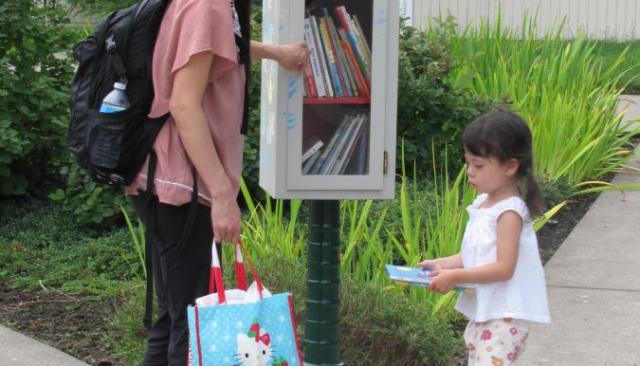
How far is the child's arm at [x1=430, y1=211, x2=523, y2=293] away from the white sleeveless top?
0.03 m

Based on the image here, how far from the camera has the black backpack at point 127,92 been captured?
130 inches

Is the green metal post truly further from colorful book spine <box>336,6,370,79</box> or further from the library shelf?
colorful book spine <box>336,6,370,79</box>

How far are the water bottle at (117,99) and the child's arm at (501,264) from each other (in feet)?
3.48

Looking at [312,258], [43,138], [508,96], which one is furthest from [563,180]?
[312,258]

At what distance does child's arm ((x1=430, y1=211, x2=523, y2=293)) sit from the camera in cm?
320

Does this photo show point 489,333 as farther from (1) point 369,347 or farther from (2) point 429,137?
(2) point 429,137

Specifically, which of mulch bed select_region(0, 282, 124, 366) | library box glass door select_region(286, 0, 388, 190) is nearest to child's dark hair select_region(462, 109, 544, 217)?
library box glass door select_region(286, 0, 388, 190)

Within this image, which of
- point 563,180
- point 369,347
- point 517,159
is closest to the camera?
point 517,159

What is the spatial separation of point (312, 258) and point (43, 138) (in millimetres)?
3486

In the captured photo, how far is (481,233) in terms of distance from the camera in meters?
3.29

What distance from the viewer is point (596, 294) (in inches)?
217

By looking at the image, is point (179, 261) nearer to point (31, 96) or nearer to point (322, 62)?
point (322, 62)

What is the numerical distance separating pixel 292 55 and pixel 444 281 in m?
0.89

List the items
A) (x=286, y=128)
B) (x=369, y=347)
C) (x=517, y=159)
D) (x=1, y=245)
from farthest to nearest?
(x=1, y=245) < (x=369, y=347) < (x=286, y=128) < (x=517, y=159)
